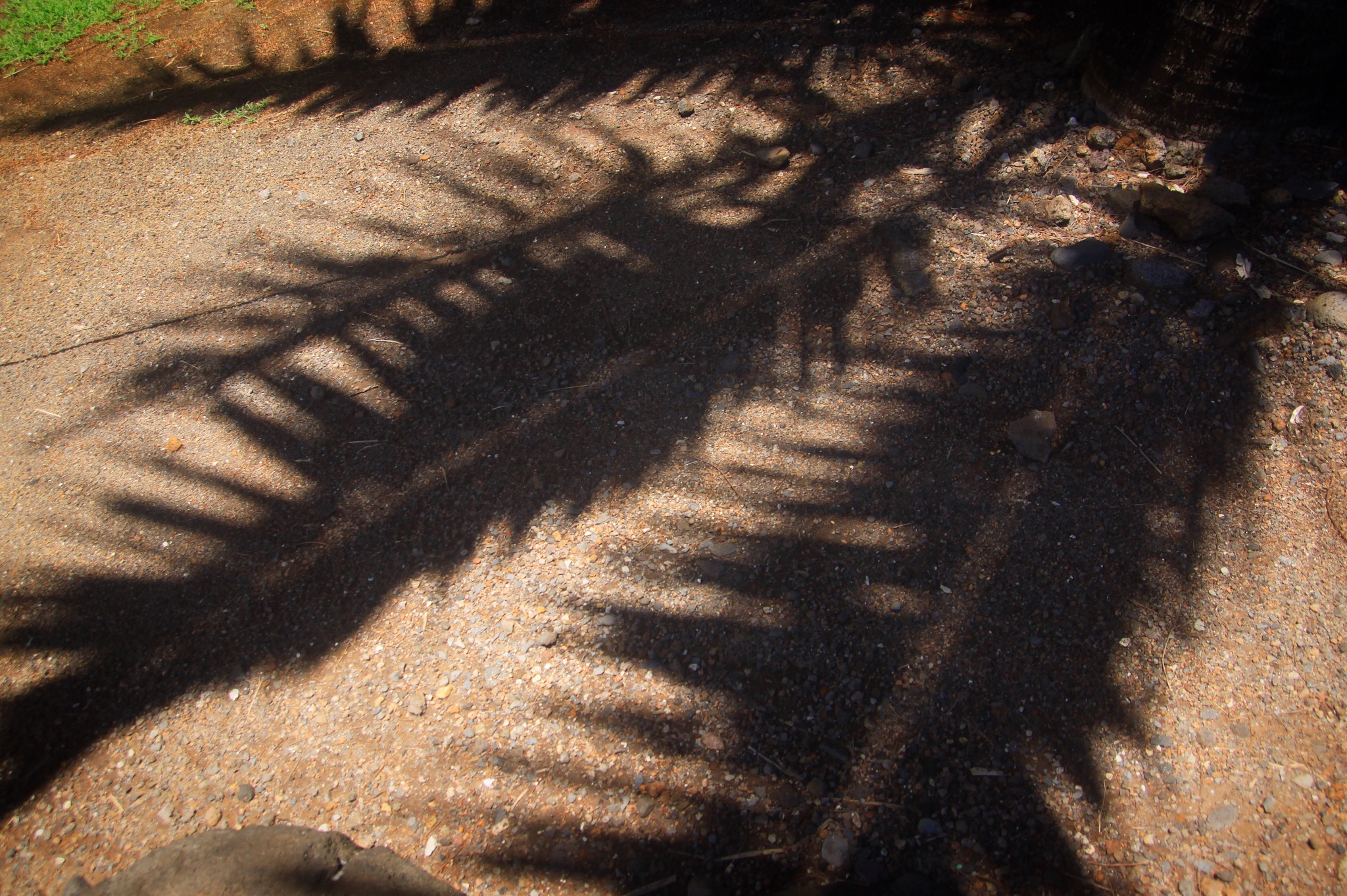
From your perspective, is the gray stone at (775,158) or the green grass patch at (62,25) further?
the green grass patch at (62,25)

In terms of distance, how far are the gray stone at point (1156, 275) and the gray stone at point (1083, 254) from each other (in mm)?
108

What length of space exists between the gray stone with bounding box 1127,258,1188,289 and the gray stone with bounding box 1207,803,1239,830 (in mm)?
1761

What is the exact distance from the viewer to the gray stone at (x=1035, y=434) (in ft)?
8.13

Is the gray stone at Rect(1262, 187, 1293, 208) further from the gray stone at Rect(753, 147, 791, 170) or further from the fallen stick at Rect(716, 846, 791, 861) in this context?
the fallen stick at Rect(716, 846, 791, 861)

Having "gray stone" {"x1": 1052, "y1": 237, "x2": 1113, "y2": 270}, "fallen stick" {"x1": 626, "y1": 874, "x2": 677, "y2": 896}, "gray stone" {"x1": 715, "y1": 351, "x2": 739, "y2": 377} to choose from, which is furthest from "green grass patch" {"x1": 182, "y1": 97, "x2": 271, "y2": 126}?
"fallen stick" {"x1": 626, "y1": 874, "x2": 677, "y2": 896}

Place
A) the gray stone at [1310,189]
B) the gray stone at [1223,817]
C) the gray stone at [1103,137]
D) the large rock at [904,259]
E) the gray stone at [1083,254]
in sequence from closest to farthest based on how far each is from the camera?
the gray stone at [1223,817]
the gray stone at [1310,189]
the gray stone at [1083,254]
the large rock at [904,259]
the gray stone at [1103,137]

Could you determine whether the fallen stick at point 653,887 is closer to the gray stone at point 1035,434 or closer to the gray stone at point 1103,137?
the gray stone at point 1035,434

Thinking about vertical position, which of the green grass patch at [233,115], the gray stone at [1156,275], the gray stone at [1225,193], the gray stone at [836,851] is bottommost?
the gray stone at [836,851]

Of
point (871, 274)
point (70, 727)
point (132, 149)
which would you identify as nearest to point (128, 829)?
point (70, 727)

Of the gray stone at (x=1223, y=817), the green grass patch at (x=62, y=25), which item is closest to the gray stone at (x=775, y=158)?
the gray stone at (x=1223, y=817)

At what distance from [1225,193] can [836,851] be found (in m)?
2.78

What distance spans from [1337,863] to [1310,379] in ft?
4.89

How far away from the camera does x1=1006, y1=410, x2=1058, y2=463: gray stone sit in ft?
8.13

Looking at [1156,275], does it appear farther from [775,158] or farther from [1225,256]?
[775,158]
